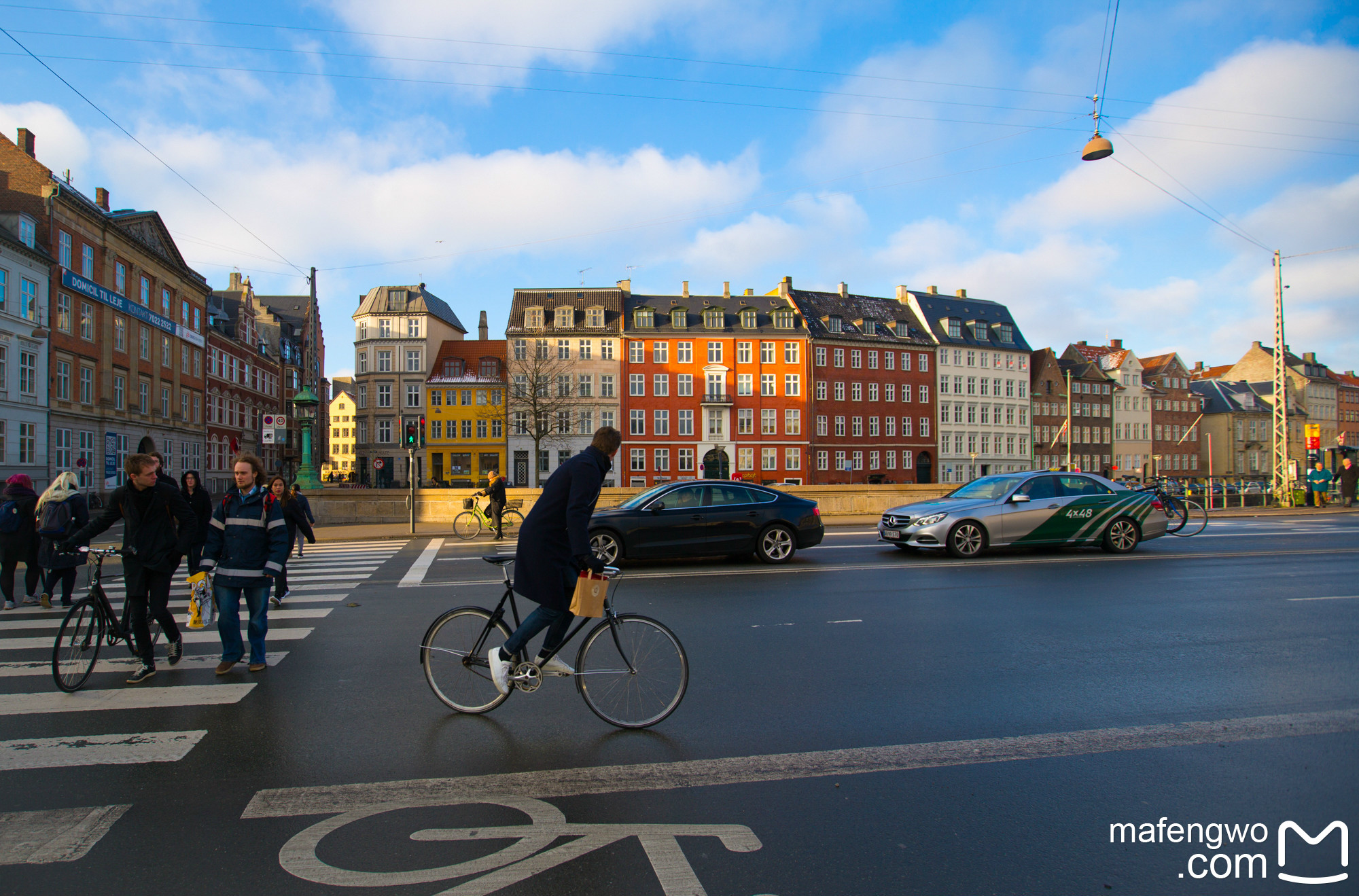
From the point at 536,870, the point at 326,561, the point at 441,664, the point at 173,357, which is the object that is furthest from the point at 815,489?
the point at 173,357

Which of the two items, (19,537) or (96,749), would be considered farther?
(19,537)

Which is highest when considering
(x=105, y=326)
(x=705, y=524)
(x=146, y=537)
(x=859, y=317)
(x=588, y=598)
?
(x=859, y=317)

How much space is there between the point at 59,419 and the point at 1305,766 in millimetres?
43497

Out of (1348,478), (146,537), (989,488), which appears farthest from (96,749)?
(1348,478)

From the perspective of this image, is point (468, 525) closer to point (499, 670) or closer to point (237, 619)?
point (237, 619)

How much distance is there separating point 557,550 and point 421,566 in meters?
9.73

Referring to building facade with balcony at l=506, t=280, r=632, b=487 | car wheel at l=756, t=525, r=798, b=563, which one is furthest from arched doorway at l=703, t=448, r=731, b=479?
car wheel at l=756, t=525, r=798, b=563

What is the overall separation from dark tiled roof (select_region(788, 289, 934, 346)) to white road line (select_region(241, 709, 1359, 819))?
58.6 meters

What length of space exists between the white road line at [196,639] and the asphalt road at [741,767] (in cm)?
7

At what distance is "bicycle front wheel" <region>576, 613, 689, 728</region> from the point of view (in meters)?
4.90

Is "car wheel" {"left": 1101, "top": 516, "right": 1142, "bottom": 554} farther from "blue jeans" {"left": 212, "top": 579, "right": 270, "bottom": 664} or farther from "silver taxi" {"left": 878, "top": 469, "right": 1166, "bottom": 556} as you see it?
"blue jeans" {"left": 212, "top": 579, "right": 270, "bottom": 664}

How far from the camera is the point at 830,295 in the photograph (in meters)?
67.9

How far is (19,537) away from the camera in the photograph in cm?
943

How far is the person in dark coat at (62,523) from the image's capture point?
369 inches
